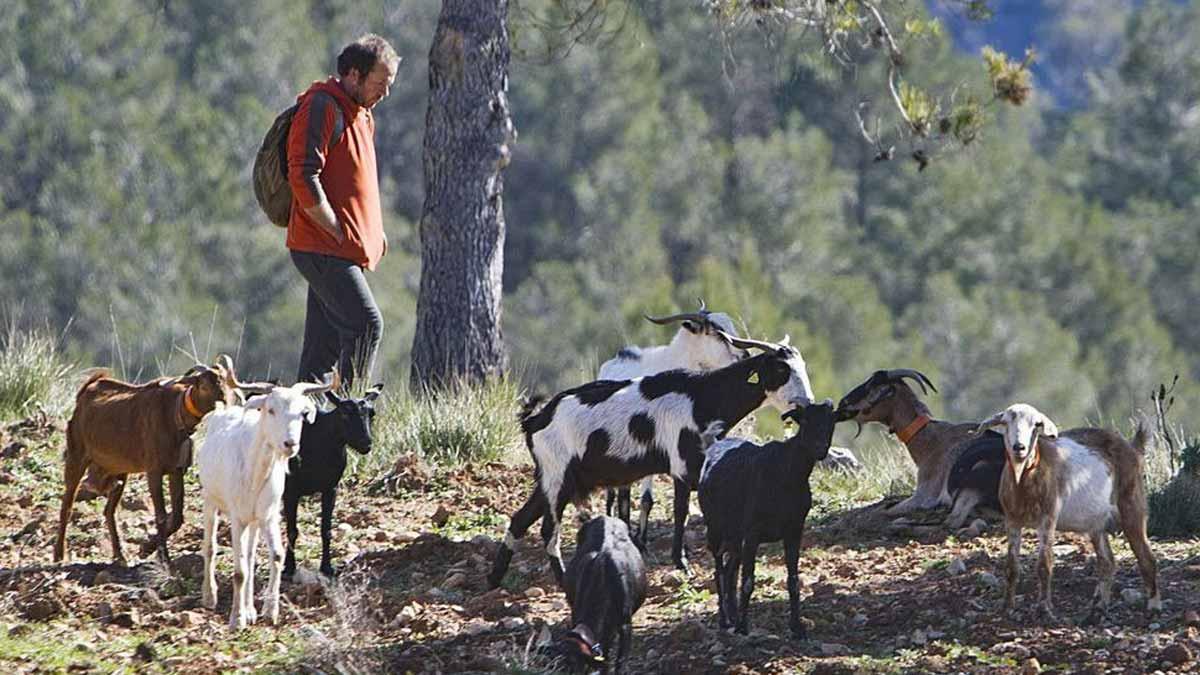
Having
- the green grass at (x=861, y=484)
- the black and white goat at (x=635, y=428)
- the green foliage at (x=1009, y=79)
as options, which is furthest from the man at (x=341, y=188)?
the green foliage at (x=1009, y=79)

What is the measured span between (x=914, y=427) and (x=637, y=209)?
96.0ft

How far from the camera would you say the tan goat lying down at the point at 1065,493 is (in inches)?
305

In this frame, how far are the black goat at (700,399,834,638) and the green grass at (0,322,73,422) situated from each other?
652cm

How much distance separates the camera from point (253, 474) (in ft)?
25.8

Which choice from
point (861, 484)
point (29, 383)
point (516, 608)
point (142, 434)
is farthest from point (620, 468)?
point (29, 383)

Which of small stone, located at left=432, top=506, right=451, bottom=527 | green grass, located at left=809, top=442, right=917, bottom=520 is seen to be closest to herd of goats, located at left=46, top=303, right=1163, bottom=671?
green grass, located at left=809, top=442, right=917, bottom=520

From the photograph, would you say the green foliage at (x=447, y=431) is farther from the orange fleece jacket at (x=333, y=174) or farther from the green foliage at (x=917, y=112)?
the green foliage at (x=917, y=112)

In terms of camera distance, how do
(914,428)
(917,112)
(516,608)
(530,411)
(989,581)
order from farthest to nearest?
(917,112)
(914,428)
(530,411)
(989,581)
(516,608)

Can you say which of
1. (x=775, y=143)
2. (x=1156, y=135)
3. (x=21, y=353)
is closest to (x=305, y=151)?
(x=21, y=353)

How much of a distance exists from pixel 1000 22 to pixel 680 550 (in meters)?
121

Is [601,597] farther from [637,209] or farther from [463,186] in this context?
[637,209]

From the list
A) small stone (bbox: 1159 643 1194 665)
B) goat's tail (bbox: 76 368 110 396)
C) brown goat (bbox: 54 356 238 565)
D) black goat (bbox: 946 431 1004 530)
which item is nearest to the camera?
small stone (bbox: 1159 643 1194 665)

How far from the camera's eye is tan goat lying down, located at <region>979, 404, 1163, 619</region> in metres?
7.75

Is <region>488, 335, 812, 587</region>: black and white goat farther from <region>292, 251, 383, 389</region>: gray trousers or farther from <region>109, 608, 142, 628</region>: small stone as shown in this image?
<region>109, 608, 142, 628</region>: small stone
